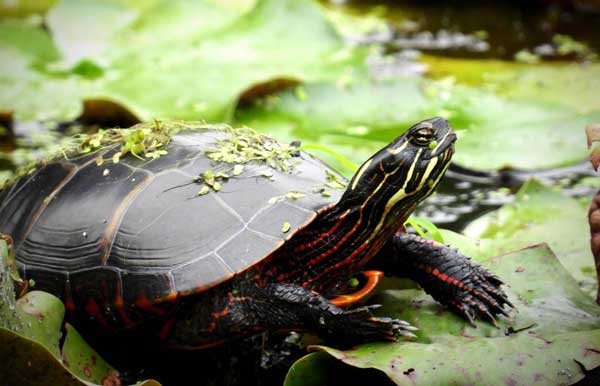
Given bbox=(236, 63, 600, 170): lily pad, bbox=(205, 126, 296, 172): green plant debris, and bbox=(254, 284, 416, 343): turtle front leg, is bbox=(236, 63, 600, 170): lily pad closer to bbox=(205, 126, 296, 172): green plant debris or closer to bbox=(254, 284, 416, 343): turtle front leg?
bbox=(205, 126, 296, 172): green plant debris

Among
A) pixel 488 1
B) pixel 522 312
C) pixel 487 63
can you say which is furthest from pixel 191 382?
pixel 488 1

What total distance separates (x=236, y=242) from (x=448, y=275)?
1.90 ft

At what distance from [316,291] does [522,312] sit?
542 mm

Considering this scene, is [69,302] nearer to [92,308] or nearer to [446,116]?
[92,308]

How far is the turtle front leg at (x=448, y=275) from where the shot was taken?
6.66ft

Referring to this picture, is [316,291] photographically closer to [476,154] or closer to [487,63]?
[476,154]

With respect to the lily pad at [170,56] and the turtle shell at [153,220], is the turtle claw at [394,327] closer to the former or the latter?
the turtle shell at [153,220]

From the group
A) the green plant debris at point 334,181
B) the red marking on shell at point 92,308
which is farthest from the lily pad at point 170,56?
the red marking on shell at point 92,308

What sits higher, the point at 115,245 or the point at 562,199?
the point at 115,245

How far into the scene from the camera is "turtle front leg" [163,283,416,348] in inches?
75.5

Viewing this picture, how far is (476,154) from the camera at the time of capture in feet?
11.0

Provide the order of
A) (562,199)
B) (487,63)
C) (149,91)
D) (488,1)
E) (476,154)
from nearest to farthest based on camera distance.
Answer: (562,199), (476,154), (149,91), (487,63), (488,1)

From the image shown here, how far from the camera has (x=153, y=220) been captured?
208cm

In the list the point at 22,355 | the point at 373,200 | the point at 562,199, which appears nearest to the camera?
the point at 22,355
